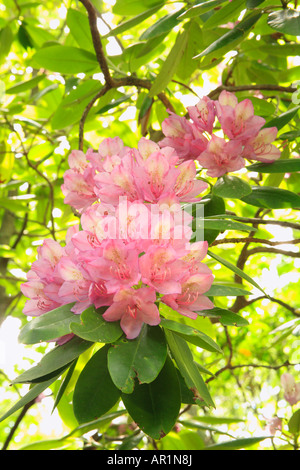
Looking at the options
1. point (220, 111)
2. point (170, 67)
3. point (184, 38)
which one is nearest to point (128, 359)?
point (220, 111)

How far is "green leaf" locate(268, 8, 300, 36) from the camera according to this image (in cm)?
90

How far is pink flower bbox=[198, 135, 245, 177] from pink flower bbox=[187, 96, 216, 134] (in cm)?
5

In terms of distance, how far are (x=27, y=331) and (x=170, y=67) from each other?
0.74m

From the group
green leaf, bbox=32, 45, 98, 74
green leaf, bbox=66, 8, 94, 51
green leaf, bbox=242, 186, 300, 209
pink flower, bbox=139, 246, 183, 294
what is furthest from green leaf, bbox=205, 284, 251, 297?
green leaf, bbox=66, 8, 94, 51

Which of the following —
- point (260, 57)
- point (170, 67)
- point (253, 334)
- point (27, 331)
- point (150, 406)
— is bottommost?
point (253, 334)

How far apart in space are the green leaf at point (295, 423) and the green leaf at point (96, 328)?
840mm

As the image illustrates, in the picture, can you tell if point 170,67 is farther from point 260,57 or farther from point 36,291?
point 36,291

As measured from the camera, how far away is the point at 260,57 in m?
1.50

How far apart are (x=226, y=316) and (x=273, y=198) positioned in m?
0.27

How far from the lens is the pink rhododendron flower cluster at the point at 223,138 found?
0.92 meters

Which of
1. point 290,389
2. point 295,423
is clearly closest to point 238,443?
point 295,423

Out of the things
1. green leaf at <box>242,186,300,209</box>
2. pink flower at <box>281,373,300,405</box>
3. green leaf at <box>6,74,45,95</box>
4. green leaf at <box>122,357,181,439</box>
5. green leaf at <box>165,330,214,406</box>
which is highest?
green leaf at <box>6,74,45,95</box>

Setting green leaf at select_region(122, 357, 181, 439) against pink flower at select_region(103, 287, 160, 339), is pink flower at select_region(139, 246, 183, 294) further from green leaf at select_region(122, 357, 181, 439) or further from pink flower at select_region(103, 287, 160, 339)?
green leaf at select_region(122, 357, 181, 439)

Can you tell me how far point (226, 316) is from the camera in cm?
78
